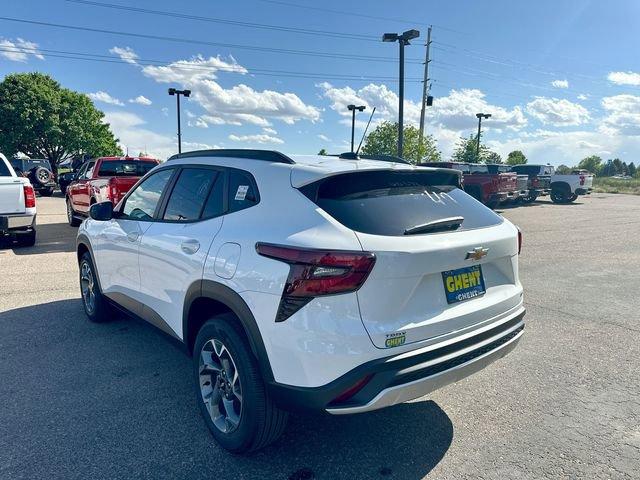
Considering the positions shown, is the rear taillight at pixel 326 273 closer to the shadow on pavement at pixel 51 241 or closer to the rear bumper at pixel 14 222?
the rear bumper at pixel 14 222

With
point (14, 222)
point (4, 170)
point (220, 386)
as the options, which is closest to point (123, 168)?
point (4, 170)

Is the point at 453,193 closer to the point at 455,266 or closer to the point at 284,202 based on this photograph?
the point at 455,266

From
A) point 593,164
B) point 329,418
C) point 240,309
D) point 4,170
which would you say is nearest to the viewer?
point 240,309

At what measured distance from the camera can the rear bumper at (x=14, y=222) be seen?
8.03 m

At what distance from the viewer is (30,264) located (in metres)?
7.61

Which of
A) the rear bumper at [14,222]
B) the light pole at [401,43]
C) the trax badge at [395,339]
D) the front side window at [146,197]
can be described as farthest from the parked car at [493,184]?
the trax badge at [395,339]

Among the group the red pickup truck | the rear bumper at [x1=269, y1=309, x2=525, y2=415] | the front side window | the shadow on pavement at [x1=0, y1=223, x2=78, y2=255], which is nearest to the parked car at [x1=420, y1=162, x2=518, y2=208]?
the red pickup truck

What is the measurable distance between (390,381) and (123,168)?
407 inches

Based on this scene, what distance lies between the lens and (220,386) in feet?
8.99

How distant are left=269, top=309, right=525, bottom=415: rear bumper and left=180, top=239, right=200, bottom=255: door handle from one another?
1034mm

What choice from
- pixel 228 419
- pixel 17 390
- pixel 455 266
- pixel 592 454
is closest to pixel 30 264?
pixel 17 390

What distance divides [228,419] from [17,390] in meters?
1.88

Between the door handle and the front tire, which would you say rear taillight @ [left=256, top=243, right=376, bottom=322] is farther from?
the front tire

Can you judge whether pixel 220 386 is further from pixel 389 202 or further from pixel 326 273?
pixel 389 202
